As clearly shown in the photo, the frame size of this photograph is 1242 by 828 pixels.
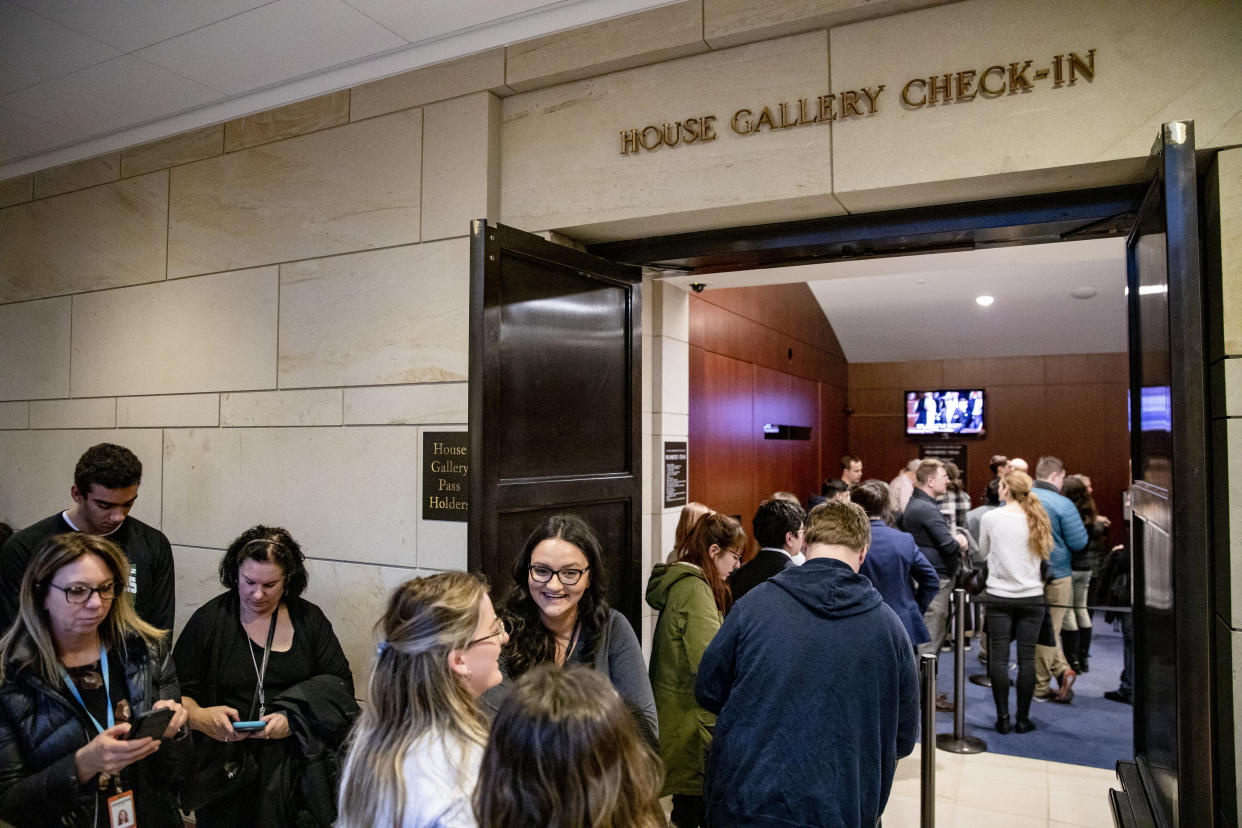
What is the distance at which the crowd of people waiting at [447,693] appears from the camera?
1408 millimetres

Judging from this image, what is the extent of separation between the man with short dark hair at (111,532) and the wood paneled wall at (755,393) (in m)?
3.40

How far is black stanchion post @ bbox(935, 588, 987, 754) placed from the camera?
4887 millimetres

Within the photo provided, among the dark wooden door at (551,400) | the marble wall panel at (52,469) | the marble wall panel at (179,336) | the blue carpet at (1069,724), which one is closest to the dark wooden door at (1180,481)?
the dark wooden door at (551,400)

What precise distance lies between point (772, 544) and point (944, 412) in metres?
9.47

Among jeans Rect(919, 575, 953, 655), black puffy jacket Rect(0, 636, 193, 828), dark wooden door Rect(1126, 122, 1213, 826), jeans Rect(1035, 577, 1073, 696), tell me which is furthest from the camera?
jeans Rect(1035, 577, 1073, 696)

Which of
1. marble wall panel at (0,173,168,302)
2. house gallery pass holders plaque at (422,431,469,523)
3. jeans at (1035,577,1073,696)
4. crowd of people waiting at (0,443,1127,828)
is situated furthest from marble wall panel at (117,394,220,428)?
jeans at (1035,577,1073,696)

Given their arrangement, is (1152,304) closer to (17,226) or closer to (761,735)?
(761,735)

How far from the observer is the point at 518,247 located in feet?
9.63

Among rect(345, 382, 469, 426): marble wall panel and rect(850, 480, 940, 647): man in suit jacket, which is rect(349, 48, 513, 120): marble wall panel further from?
rect(850, 480, 940, 647): man in suit jacket

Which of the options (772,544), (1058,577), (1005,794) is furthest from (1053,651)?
(772,544)

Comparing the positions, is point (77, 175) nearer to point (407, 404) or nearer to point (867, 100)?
point (407, 404)

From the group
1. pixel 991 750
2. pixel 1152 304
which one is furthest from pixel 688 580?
pixel 991 750

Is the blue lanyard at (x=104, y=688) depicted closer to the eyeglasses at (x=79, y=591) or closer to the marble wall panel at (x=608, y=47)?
the eyeglasses at (x=79, y=591)

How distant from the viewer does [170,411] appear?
4309 millimetres
